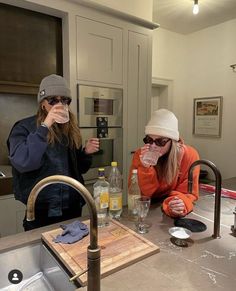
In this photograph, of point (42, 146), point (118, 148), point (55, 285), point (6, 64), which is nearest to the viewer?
point (55, 285)

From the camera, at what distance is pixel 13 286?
2.94 ft

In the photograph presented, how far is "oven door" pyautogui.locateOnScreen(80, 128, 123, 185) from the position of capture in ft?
7.73

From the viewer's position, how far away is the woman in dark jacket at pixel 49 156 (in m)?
1.13

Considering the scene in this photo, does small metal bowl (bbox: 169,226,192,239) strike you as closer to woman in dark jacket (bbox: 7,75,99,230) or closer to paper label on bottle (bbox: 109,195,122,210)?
paper label on bottle (bbox: 109,195,122,210)

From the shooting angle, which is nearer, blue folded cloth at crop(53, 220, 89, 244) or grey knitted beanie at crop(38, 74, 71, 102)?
blue folded cloth at crop(53, 220, 89, 244)

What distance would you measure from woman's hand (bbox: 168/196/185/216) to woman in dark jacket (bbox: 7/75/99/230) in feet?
1.72

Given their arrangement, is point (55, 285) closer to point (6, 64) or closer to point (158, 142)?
point (158, 142)

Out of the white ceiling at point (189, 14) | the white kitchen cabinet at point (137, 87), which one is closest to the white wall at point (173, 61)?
the white ceiling at point (189, 14)

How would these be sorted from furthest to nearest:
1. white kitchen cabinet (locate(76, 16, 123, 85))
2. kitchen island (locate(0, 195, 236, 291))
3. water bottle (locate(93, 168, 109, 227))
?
white kitchen cabinet (locate(76, 16, 123, 85)), water bottle (locate(93, 168, 109, 227)), kitchen island (locate(0, 195, 236, 291))

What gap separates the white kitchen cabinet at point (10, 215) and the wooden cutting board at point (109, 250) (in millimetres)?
1113

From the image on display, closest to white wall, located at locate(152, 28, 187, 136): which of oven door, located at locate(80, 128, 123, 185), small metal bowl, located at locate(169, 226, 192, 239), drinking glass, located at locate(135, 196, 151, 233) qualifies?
oven door, located at locate(80, 128, 123, 185)

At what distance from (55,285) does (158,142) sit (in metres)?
0.81

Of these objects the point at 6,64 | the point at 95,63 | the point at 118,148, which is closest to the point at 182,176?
the point at 118,148

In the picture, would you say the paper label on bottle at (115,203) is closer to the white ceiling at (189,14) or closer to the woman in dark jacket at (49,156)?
the woman in dark jacket at (49,156)
